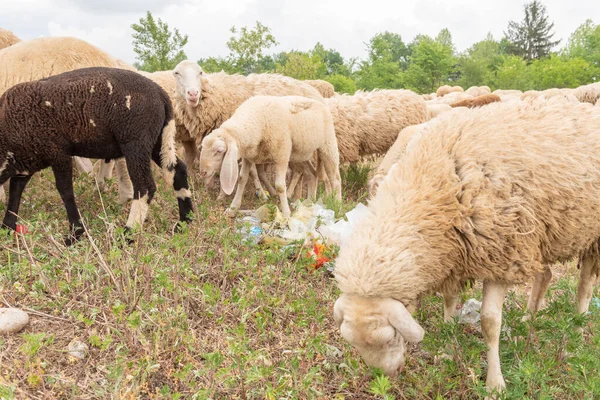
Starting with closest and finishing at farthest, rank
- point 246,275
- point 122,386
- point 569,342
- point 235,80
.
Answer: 1. point 122,386
2. point 569,342
3. point 246,275
4. point 235,80

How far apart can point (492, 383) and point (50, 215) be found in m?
4.29

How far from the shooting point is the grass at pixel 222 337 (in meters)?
2.77

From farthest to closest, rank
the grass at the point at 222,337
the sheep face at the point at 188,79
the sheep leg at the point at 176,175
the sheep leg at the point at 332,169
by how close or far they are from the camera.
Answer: the sheep leg at the point at 332,169, the sheep face at the point at 188,79, the sheep leg at the point at 176,175, the grass at the point at 222,337

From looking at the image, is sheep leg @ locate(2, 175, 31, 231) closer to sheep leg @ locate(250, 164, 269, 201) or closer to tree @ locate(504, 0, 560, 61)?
sheep leg @ locate(250, 164, 269, 201)

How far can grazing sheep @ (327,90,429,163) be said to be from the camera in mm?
8453

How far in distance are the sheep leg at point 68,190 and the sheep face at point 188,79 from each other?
266 cm

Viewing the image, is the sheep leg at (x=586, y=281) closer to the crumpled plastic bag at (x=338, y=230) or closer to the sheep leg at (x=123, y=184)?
the crumpled plastic bag at (x=338, y=230)

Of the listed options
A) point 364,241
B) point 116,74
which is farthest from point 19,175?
point 364,241

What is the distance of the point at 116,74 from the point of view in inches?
185

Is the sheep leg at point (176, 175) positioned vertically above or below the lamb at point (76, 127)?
below

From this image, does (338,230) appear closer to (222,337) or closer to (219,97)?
(222,337)

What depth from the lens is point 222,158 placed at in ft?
18.6

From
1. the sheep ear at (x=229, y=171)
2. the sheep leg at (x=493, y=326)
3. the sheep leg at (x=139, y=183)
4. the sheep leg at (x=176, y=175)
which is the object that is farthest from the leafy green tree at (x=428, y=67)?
the sheep leg at (x=493, y=326)

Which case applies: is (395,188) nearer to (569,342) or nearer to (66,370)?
(569,342)
